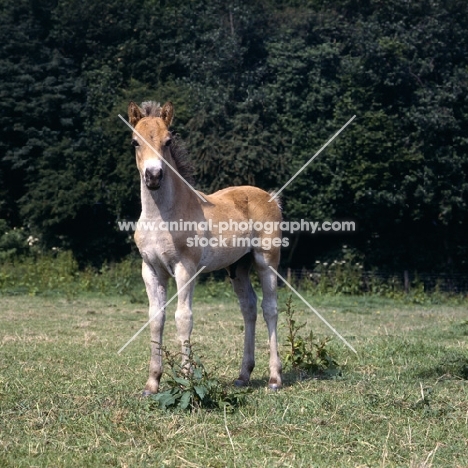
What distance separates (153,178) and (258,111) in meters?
21.7

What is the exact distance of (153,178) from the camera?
23.5 ft

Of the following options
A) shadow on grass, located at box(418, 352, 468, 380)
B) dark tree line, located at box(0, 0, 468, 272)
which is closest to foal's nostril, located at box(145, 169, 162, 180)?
shadow on grass, located at box(418, 352, 468, 380)

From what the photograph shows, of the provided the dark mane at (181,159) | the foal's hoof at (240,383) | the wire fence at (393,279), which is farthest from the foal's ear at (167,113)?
the wire fence at (393,279)

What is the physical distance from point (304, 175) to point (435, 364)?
1822 cm

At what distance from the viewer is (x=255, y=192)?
30.1 ft

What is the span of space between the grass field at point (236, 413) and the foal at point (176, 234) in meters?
0.57

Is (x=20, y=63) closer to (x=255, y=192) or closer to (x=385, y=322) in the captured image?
(x=385, y=322)

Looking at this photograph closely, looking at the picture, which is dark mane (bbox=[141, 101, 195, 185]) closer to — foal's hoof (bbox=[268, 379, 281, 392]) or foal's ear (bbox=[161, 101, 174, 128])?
foal's ear (bbox=[161, 101, 174, 128])

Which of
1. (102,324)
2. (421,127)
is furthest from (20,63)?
(102,324)

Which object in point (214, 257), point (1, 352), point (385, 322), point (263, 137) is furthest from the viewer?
point (263, 137)

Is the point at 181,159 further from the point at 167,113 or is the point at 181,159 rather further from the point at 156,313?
the point at 156,313

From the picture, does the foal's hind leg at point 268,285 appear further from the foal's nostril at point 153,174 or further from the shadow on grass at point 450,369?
the foal's nostril at point 153,174

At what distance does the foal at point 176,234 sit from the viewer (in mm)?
7551

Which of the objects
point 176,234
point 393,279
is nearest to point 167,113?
point 176,234
